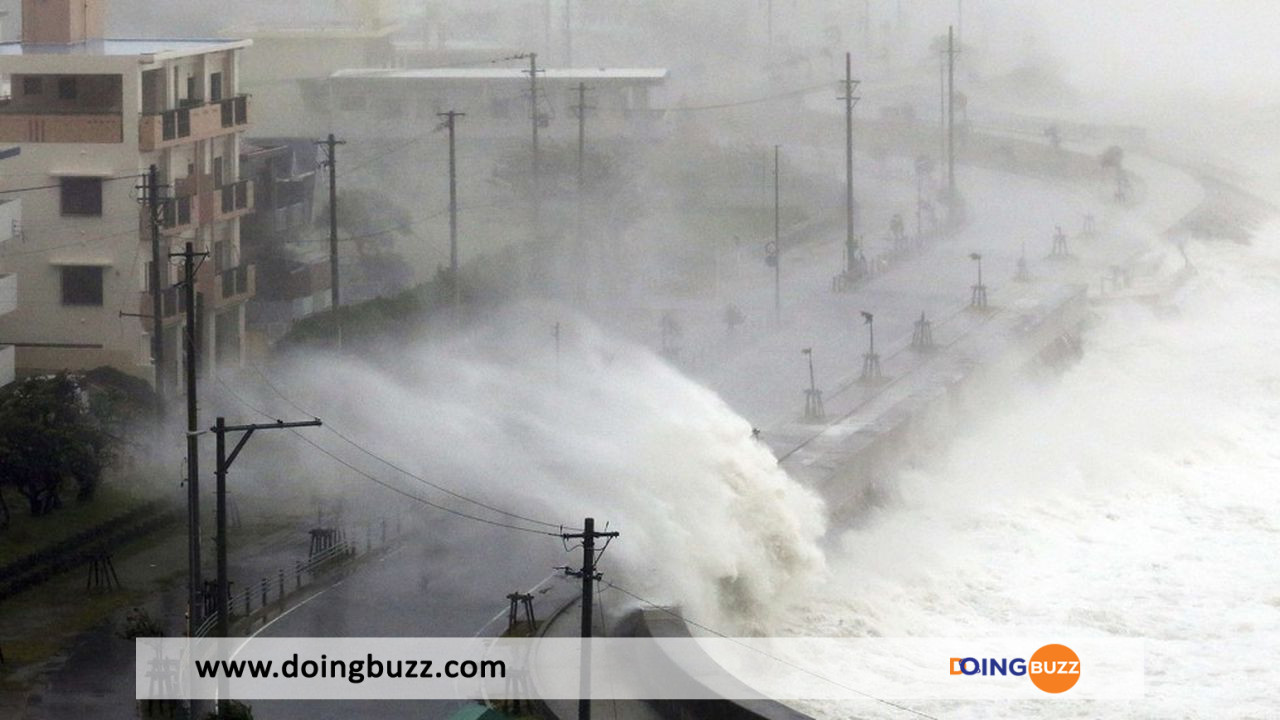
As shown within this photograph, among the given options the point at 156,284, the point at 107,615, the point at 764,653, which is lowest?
the point at 764,653

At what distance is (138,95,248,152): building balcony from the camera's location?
3784 centimetres

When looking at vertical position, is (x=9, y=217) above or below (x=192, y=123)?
below

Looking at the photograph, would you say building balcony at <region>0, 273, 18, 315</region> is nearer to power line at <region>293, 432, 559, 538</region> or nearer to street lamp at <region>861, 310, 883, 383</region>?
power line at <region>293, 432, 559, 538</region>

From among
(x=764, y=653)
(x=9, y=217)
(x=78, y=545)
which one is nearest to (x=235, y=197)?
(x=9, y=217)

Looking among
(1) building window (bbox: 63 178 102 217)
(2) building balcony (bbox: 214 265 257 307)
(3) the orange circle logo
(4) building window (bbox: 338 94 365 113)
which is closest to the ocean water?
(3) the orange circle logo

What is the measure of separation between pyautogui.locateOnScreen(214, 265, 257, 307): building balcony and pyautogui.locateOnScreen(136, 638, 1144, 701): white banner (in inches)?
605

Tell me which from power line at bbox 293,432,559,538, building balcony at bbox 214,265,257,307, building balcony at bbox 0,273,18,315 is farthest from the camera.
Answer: building balcony at bbox 214,265,257,307

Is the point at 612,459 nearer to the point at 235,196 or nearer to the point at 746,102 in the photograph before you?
the point at 235,196

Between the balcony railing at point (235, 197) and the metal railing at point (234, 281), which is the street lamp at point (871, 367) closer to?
the metal railing at point (234, 281)

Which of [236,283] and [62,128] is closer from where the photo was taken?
[62,128]

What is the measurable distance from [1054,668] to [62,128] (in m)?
19.9

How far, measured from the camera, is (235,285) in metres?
41.0

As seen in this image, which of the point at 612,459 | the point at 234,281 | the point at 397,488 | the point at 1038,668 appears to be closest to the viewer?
the point at 1038,668

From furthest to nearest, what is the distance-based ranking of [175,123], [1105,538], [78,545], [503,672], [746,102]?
[746,102]
[1105,538]
[175,123]
[78,545]
[503,672]
